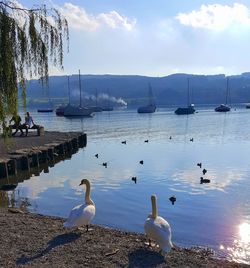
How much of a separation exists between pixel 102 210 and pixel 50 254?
9.57 metres

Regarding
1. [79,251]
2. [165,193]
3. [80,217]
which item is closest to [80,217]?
[80,217]

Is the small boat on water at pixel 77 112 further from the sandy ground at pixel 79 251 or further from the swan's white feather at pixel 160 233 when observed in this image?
the swan's white feather at pixel 160 233

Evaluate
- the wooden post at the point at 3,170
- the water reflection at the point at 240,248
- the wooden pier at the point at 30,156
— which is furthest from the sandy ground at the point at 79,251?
the wooden post at the point at 3,170

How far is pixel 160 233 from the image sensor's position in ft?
35.1

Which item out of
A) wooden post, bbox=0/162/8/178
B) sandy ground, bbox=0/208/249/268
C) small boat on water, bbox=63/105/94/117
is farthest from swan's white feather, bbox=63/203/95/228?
small boat on water, bbox=63/105/94/117

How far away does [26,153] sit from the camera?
1253 inches

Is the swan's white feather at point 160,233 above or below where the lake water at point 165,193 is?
above

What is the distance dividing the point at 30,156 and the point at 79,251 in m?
23.1

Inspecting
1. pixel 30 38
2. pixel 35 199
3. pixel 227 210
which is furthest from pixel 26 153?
pixel 30 38

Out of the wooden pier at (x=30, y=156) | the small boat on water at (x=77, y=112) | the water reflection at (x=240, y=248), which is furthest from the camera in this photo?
the small boat on water at (x=77, y=112)

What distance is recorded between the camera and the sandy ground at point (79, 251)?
9725 millimetres

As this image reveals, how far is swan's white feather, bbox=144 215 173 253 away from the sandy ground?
0.84 ft

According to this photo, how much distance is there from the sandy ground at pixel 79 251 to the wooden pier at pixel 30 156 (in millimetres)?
12421

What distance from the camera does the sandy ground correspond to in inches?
383
